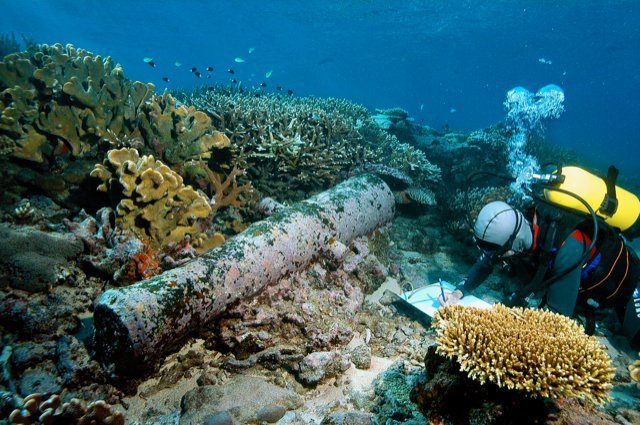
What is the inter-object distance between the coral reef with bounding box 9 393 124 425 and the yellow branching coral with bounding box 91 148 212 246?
2.02m

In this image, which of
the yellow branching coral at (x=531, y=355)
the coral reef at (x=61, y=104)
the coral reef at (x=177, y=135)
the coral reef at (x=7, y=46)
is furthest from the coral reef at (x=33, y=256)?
the coral reef at (x=7, y=46)

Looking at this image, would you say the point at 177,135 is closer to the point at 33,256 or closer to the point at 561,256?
the point at 33,256

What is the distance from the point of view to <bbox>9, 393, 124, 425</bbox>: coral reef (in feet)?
7.32

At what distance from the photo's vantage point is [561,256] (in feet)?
10.7

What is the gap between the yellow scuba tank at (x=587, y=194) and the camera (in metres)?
3.49

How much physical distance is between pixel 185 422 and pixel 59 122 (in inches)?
206

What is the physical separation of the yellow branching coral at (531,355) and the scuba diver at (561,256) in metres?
1.18

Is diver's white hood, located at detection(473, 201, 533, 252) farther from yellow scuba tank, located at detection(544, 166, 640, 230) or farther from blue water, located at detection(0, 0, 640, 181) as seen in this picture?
blue water, located at detection(0, 0, 640, 181)

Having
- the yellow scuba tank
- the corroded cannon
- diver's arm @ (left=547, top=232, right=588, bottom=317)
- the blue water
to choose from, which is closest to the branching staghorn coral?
the corroded cannon

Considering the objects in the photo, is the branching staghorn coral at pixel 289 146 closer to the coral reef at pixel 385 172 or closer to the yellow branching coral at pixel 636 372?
the coral reef at pixel 385 172

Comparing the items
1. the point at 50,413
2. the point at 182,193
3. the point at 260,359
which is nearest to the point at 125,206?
the point at 182,193

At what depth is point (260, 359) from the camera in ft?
10.9

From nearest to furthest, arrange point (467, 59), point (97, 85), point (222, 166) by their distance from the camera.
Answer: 1. point (222, 166)
2. point (97, 85)
3. point (467, 59)

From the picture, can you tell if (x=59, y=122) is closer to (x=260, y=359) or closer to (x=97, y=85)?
(x=97, y=85)
